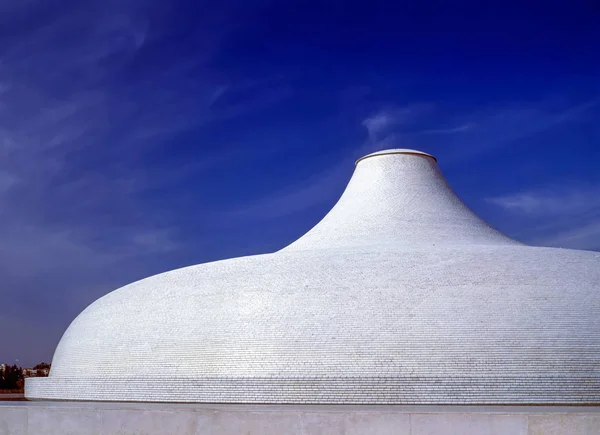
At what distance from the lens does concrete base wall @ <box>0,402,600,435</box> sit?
9938mm

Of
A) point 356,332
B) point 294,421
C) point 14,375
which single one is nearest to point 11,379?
point 14,375

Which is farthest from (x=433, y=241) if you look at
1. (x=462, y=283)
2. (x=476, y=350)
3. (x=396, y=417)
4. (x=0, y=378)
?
(x=0, y=378)

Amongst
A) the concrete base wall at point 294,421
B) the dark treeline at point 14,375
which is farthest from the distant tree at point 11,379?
the concrete base wall at point 294,421

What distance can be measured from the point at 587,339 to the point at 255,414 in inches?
400

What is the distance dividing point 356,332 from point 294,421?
24.3ft

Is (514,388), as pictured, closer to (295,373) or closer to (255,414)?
(295,373)

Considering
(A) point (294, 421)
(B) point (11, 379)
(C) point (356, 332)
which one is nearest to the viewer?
(A) point (294, 421)

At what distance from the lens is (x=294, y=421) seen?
10633 mm

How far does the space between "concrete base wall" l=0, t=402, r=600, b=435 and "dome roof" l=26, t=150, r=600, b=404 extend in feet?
20.3

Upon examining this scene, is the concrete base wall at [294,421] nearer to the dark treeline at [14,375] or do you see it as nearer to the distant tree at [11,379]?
the dark treeline at [14,375]

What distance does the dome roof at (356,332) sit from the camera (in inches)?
674

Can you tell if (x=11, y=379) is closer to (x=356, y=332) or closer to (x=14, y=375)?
(x=14, y=375)

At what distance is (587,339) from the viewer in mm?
17641

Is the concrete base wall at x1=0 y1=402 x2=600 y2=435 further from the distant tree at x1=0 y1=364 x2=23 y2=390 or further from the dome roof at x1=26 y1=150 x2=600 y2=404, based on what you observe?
the distant tree at x1=0 y1=364 x2=23 y2=390
